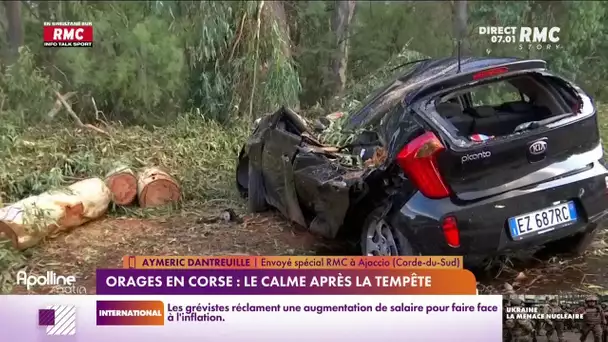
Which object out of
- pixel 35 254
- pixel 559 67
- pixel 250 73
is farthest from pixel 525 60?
pixel 35 254

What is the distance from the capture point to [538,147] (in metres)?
3.33

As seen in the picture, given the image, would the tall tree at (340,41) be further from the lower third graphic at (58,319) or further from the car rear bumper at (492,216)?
the lower third graphic at (58,319)

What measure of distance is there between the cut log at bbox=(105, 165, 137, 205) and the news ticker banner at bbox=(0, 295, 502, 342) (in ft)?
1.77

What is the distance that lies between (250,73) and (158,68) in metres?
0.44

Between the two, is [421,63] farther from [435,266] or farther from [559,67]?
[435,266]

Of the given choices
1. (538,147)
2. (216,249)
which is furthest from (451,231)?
(216,249)

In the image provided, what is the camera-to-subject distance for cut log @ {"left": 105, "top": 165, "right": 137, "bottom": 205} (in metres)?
3.88

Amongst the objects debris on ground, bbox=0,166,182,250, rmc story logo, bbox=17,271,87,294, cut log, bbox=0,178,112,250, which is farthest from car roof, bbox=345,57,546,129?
rmc story logo, bbox=17,271,87,294

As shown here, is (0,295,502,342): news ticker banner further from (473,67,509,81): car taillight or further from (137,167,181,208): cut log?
(473,67,509,81): car taillight

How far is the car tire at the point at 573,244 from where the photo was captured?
348cm

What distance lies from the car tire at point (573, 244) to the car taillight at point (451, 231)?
422mm

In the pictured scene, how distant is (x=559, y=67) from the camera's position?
3617 mm

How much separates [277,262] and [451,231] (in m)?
0.74

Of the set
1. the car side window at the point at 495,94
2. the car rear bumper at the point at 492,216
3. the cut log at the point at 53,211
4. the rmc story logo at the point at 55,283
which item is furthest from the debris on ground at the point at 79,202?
the car side window at the point at 495,94
